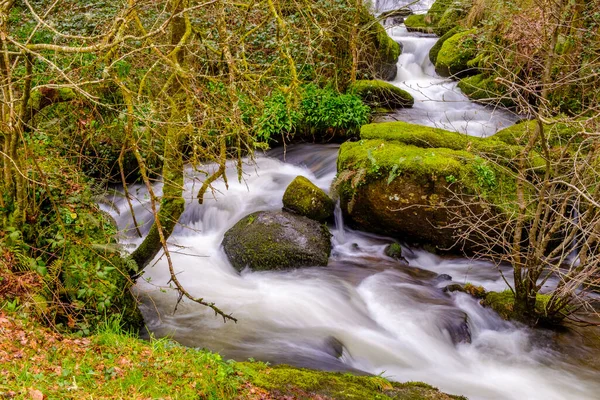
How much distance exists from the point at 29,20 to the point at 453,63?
440 inches

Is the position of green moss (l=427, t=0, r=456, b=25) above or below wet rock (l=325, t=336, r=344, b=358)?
above

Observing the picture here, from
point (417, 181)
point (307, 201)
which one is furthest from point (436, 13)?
point (307, 201)

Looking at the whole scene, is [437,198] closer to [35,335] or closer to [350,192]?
[350,192]

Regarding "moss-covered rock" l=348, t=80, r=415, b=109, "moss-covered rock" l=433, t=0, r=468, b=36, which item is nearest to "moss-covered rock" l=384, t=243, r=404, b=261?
"moss-covered rock" l=348, t=80, r=415, b=109

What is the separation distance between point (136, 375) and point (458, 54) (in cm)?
1374

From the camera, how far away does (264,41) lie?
10953mm

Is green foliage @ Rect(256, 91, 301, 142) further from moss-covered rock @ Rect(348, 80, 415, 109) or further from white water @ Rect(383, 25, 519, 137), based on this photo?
white water @ Rect(383, 25, 519, 137)

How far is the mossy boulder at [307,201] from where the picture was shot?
7.98 m

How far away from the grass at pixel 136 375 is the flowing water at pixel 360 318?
814 millimetres

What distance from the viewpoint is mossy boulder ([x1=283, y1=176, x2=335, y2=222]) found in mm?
7984

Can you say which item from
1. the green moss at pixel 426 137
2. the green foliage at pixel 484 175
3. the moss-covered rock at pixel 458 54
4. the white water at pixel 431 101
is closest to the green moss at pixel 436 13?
the white water at pixel 431 101

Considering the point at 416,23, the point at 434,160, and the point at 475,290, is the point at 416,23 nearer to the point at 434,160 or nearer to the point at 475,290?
the point at 434,160

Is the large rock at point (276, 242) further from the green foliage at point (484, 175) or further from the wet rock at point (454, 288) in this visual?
the green foliage at point (484, 175)

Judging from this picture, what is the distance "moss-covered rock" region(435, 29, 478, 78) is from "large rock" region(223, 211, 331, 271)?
27.5 feet
